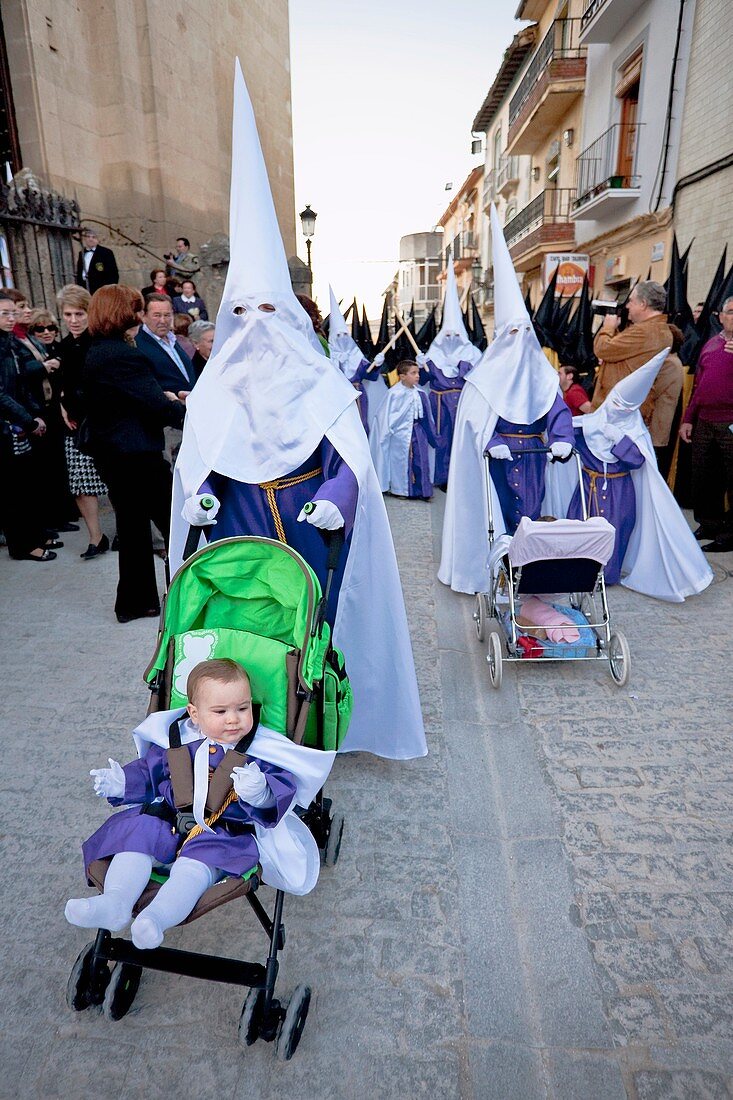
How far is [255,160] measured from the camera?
2.90m

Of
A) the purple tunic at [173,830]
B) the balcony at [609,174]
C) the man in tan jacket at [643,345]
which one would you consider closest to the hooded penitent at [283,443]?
the purple tunic at [173,830]

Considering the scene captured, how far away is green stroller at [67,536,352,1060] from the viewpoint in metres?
1.77

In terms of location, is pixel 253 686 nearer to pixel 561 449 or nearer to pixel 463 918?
pixel 463 918

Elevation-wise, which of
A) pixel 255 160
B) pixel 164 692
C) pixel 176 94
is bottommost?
pixel 164 692

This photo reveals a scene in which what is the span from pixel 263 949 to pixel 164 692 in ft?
2.95

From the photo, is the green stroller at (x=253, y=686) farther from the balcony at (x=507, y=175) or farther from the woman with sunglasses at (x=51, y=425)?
the balcony at (x=507, y=175)

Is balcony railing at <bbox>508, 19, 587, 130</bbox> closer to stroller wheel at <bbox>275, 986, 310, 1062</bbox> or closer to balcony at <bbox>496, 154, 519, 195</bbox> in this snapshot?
balcony at <bbox>496, 154, 519, 195</bbox>

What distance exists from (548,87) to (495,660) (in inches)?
698

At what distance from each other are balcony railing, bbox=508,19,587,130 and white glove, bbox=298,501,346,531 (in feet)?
60.3

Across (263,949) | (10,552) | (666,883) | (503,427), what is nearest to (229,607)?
(263,949)

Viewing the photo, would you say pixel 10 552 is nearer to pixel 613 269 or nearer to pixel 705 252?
pixel 705 252

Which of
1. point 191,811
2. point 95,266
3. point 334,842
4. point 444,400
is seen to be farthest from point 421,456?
point 191,811

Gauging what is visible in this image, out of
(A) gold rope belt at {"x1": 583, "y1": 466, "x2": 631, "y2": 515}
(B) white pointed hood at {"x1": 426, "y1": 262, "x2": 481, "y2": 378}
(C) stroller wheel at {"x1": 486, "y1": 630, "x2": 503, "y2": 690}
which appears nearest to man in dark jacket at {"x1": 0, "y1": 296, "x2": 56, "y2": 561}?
(C) stroller wheel at {"x1": 486, "y1": 630, "x2": 503, "y2": 690}

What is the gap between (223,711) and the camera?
77.3 inches
